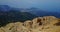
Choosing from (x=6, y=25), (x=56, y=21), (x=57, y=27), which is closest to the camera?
(x=57, y=27)

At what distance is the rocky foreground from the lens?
2.14m

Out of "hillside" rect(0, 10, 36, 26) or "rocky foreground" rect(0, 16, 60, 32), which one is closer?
"rocky foreground" rect(0, 16, 60, 32)

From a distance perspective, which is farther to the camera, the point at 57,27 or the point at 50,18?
the point at 50,18

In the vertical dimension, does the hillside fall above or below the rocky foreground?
above

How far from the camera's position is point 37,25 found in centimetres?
232

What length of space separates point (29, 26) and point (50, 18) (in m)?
0.36

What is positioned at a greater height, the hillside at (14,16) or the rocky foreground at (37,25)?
the hillside at (14,16)

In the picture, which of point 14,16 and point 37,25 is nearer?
point 37,25

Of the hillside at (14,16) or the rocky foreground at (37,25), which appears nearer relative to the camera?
the rocky foreground at (37,25)

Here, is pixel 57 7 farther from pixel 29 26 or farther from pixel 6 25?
pixel 6 25

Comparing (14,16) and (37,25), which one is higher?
(14,16)

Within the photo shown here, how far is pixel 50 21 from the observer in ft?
7.51

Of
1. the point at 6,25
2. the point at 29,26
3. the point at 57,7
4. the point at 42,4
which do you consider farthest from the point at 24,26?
the point at 57,7

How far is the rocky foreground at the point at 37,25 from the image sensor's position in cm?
214
